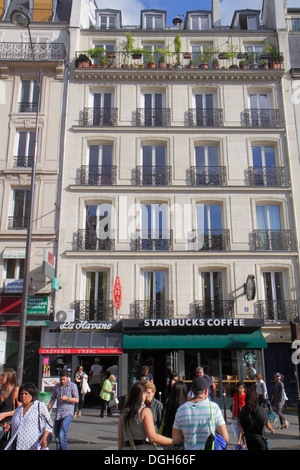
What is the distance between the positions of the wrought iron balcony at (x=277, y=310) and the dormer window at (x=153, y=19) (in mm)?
15865

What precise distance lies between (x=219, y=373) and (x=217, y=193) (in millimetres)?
7593

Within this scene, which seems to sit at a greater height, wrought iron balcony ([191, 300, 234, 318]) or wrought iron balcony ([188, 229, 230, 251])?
wrought iron balcony ([188, 229, 230, 251])

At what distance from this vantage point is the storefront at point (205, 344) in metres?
15.9

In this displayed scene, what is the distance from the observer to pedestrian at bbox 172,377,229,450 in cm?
413

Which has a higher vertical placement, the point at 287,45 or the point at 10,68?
the point at 287,45

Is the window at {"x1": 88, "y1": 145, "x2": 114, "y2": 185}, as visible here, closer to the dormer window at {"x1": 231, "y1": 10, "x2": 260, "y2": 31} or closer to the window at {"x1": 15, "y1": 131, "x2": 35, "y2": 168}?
the window at {"x1": 15, "y1": 131, "x2": 35, "y2": 168}

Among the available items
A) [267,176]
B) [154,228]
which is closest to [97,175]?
[154,228]

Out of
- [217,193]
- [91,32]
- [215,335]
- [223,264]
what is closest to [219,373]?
[215,335]

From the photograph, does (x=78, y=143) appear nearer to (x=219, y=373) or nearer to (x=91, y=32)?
(x=91, y=32)

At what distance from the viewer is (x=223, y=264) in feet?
56.9

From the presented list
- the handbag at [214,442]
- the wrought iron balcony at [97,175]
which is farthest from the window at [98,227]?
the handbag at [214,442]

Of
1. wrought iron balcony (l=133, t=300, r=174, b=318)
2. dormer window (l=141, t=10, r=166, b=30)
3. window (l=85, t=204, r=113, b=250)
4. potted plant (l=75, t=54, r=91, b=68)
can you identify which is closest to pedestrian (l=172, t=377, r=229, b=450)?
wrought iron balcony (l=133, t=300, r=174, b=318)

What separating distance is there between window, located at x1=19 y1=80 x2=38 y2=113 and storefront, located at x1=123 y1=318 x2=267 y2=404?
1104 cm
